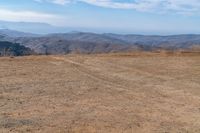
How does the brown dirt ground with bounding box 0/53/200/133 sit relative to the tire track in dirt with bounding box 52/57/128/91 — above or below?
above

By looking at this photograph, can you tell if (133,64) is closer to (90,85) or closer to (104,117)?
(90,85)

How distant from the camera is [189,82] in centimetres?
2334

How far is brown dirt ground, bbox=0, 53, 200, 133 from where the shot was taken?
13.1 metres

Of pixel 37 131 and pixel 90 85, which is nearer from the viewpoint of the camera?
pixel 37 131

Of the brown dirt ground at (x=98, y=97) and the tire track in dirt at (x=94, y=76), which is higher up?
the brown dirt ground at (x=98, y=97)

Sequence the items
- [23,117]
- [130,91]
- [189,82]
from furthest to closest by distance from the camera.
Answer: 1. [189,82]
2. [130,91]
3. [23,117]

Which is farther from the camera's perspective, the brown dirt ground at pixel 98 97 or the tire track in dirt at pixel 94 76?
the tire track in dirt at pixel 94 76

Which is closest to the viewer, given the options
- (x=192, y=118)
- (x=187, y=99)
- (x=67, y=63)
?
(x=192, y=118)

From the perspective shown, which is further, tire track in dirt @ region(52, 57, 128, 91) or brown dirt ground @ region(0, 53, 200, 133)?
tire track in dirt @ region(52, 57, 128, 91)

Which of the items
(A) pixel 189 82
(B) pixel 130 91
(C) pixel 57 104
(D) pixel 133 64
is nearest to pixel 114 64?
(D) pixel 133 64

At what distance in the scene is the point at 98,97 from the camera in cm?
1791

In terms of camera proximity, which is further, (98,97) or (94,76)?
(94,76)

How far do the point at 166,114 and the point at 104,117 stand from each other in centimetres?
251

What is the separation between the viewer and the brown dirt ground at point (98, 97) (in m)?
13.1
